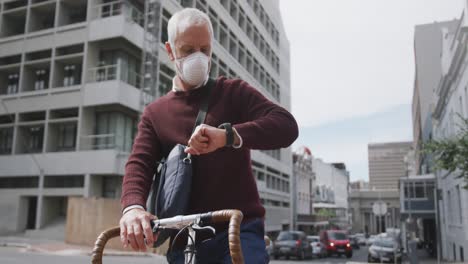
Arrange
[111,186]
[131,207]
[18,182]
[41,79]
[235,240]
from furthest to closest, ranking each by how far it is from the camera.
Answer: [41,79] → [18,182] → [111,186] → [131,207] → [235,240]

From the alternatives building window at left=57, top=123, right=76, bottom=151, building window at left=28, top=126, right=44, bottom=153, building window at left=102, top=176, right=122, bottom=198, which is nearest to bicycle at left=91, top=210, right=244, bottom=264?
building window at left=102, top=176, right=122, bottom=198

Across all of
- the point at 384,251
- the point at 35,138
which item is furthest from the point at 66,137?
the point at 384,251

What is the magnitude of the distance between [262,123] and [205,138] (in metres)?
0.33

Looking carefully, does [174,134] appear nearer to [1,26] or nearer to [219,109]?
[219,109]

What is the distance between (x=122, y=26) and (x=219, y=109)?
25495 mm

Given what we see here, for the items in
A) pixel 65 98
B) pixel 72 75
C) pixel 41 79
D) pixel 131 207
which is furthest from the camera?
pixel 41 79

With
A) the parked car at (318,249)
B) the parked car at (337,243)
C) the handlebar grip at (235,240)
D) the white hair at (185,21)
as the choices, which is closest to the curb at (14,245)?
the parked car at (318,249)

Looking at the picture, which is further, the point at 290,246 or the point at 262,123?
the point at 290,246

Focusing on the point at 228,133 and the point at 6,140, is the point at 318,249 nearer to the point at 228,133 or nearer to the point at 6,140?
the point at 6,140

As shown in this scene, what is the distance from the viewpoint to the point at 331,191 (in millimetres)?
103250

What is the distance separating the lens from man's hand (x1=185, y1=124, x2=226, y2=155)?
5.80 feet

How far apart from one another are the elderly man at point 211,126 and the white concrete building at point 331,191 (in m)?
81.0

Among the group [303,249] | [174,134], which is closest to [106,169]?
[303,249]

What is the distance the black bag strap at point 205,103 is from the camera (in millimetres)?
2184
